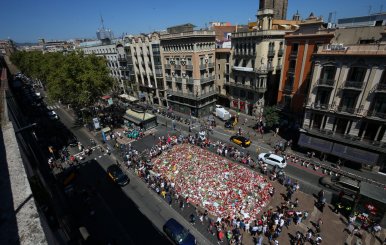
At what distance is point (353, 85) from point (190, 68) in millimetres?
31032

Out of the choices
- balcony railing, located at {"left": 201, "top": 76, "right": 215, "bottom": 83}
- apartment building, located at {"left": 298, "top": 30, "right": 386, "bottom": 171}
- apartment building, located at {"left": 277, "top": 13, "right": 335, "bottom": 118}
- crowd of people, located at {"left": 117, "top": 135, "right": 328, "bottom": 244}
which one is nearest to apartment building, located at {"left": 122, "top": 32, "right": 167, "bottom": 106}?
balcony railing, located at {"left": 201, "top": 76, "right": 215, "bottom": 83}

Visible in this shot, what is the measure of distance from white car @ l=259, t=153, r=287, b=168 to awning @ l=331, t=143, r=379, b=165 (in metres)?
7.41

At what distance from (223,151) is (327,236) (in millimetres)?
17832

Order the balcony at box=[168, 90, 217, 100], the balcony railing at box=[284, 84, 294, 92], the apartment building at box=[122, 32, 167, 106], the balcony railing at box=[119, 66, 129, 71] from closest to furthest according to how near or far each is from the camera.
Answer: the balcony railing at box=[284, 84, 294, 92]
the balcony at box=[168, 90, 217, 100]
the apartment building at box=[122, 32, 167, 106]
the balcony railing at box=[119, 66, 129, 71]

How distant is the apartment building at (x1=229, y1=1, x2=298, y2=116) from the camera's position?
41.1 metres

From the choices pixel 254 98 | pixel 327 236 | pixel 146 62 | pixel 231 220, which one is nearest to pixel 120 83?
pixel 146 62

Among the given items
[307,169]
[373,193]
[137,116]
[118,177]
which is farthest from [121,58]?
[373,193]

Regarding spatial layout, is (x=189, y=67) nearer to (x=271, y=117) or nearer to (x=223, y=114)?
(x=223, y=114)

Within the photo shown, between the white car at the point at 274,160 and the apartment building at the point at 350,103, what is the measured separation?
603 centimetres

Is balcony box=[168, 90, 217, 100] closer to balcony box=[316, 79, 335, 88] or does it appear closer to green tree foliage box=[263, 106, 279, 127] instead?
green tree foliage box=[263, 106, 279, 127]

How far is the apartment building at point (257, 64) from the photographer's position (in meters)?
41.1

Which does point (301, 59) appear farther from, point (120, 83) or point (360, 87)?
point (120, 83)

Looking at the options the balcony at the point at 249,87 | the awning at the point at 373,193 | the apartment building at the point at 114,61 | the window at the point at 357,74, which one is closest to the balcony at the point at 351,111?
the window at the point at 357,74

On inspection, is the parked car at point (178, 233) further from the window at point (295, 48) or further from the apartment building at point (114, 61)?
the apartment building at point (114, 61)
